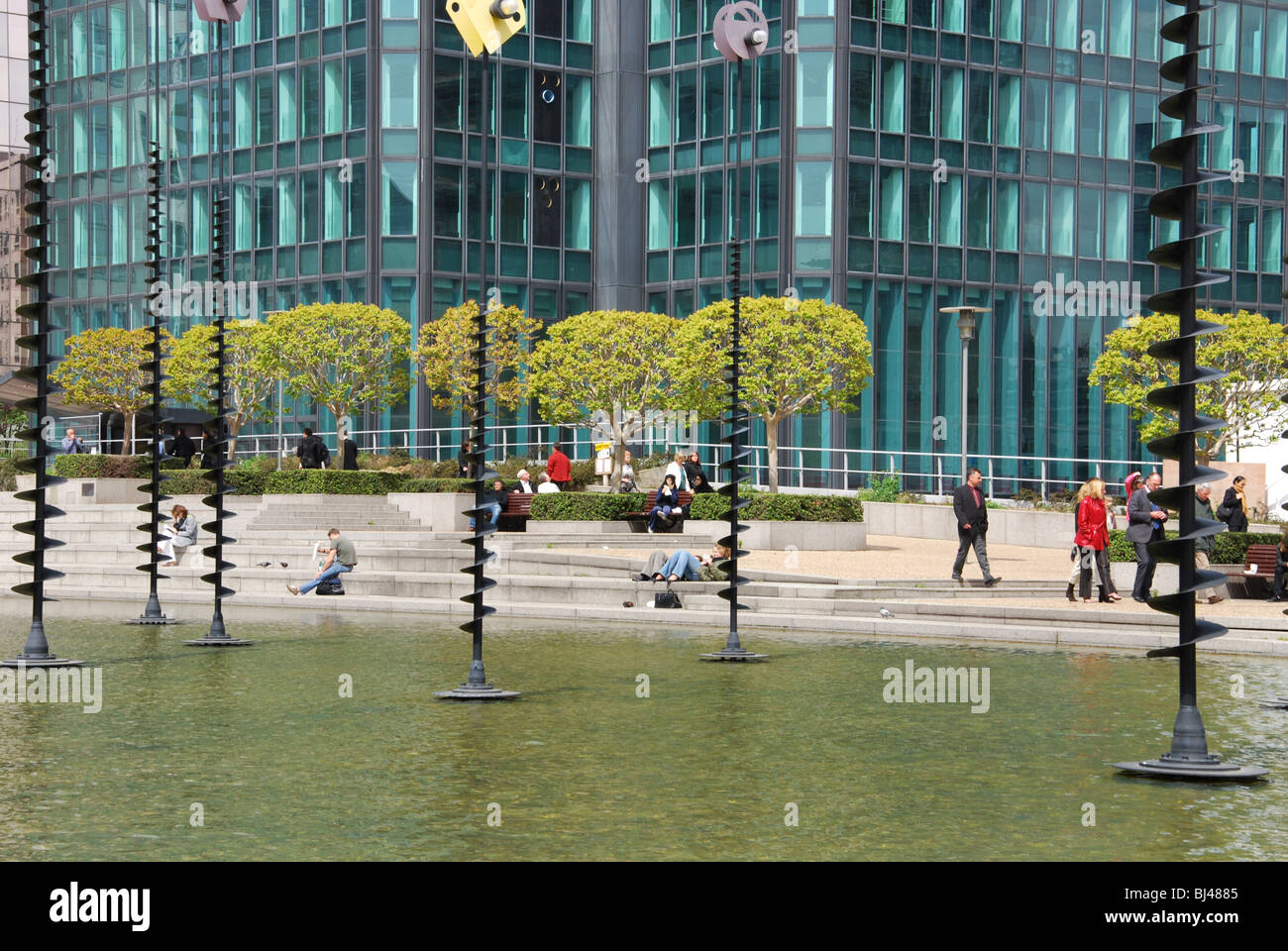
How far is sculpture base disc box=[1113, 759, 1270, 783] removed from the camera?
1036 centimetres

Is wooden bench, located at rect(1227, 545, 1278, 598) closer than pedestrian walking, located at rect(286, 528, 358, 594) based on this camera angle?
Yes

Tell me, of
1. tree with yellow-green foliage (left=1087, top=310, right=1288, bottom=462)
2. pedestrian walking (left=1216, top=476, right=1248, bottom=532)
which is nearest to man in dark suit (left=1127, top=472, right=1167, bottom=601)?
pedestrian walking (left=1216, top=476, right=1248, bottom=532)

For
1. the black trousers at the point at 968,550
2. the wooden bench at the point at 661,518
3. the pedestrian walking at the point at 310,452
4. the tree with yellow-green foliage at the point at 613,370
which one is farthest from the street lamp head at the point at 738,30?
the black trousers at the point at 968,550

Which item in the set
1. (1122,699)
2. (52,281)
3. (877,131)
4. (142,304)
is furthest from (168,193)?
(1122,699)

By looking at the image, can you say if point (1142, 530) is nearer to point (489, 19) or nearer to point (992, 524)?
point (992, 524)

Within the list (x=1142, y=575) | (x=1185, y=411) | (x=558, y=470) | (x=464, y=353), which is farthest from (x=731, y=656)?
(x=464, y=353)

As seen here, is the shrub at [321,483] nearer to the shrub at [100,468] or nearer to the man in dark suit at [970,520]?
the shrub at [100,468]

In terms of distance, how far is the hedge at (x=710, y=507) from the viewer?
3148 centimetres

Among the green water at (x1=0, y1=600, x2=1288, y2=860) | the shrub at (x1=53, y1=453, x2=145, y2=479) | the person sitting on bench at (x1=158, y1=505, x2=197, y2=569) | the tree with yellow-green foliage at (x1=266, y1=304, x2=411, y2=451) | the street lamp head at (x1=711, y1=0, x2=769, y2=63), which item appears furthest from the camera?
the street lamp head at (x1=711, y1=0, x2=769, y2=63)

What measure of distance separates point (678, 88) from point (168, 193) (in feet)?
64.0

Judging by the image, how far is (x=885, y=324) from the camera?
165 feet

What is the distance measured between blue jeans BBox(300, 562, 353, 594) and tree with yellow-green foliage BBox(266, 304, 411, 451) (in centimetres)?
1945

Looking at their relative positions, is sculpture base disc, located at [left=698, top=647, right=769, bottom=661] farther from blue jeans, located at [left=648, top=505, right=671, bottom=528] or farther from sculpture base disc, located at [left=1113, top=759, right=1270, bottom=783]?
blue jeans, located at [left=648, top=505, right=671, bottom=528]

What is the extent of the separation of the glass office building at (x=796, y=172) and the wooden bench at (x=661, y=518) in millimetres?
14581
